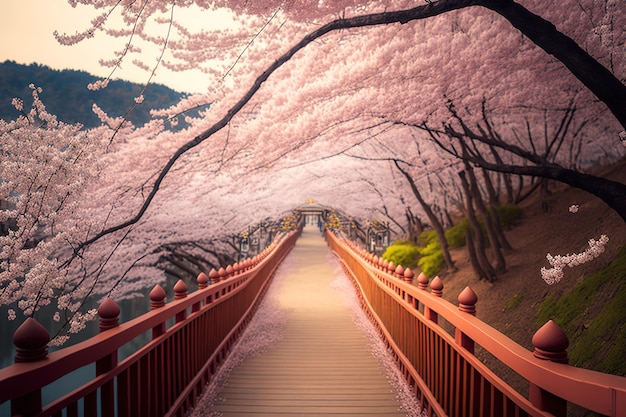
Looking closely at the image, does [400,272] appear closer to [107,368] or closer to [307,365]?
[307,365]

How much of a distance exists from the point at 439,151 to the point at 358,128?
171 inches

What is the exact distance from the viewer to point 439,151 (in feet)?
42.2

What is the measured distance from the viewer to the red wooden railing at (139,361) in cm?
193

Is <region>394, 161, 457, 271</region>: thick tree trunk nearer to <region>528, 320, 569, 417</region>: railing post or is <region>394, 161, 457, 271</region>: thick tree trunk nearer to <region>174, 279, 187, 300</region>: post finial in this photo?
<region>174, 279, 187, 300</region>: post finial

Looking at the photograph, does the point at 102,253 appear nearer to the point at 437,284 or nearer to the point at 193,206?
the point at 193,206

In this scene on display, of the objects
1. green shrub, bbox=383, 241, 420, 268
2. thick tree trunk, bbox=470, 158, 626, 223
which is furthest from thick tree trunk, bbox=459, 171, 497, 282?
thick tree trunk, bbox=470, 158, 626, 223

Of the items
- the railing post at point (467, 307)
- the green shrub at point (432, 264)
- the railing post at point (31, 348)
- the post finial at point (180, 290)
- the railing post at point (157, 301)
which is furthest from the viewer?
the green shrub at point (432, 264)

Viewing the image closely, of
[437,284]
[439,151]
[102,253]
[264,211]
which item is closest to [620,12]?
[437,284]

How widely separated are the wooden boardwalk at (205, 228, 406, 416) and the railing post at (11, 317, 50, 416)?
261cm

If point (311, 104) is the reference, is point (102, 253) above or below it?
below

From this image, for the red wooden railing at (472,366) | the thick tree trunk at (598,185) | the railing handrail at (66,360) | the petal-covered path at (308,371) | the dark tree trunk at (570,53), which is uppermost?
the dark tree trunk at (570,53)

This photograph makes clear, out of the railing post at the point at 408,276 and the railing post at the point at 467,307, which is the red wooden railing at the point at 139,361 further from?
the railing post at the point at 408,276

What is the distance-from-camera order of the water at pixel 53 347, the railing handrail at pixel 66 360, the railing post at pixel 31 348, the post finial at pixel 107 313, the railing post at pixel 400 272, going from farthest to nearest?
1. the water at pixel 53 347
2. the railing post at pixel 400 272
3. the post finial at pixel 107 313
4. the railing post at pixel 31 348
5. the railing handrail at pixel 66 360

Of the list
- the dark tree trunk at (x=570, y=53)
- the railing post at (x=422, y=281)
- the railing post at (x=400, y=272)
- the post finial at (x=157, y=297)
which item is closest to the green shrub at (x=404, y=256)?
the railing post at (x=400, y=272)
